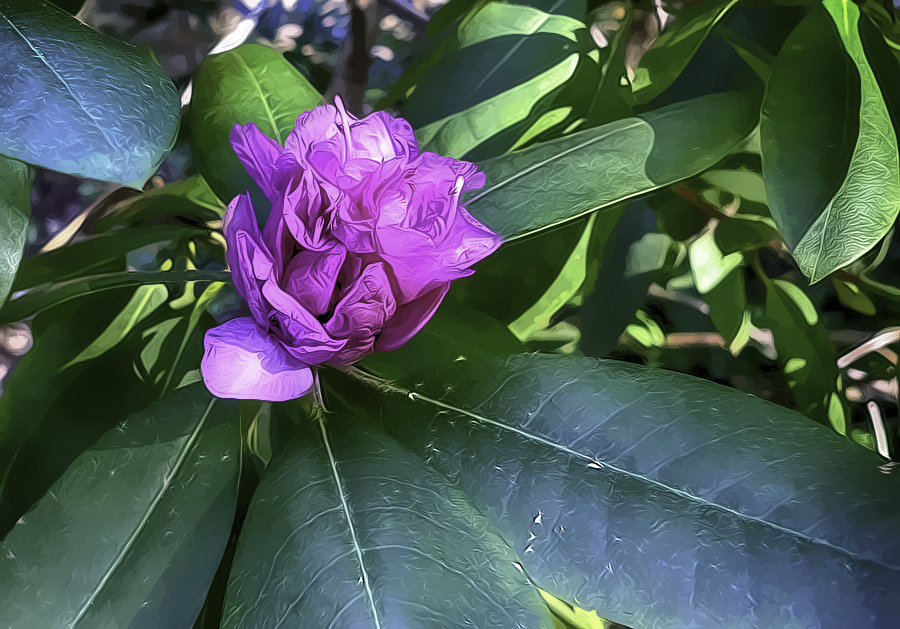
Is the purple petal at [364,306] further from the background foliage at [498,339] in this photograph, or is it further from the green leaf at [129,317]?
the green leaf at [129,317]

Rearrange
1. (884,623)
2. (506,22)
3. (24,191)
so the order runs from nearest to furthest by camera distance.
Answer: (884,623)
(24,191)
(506,22)

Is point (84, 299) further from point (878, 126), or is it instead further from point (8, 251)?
point (878, 126)

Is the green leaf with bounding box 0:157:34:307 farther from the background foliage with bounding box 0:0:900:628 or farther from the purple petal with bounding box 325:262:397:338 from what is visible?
the purple petal with bounding box 325:262:397:338

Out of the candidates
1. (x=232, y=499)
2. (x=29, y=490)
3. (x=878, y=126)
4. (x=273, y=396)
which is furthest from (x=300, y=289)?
Result: (x=878, y=126)

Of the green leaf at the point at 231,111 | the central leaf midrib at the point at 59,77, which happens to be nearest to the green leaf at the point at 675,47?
the green leaf at the point at 231,111

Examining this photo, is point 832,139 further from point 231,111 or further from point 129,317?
point 129,317
